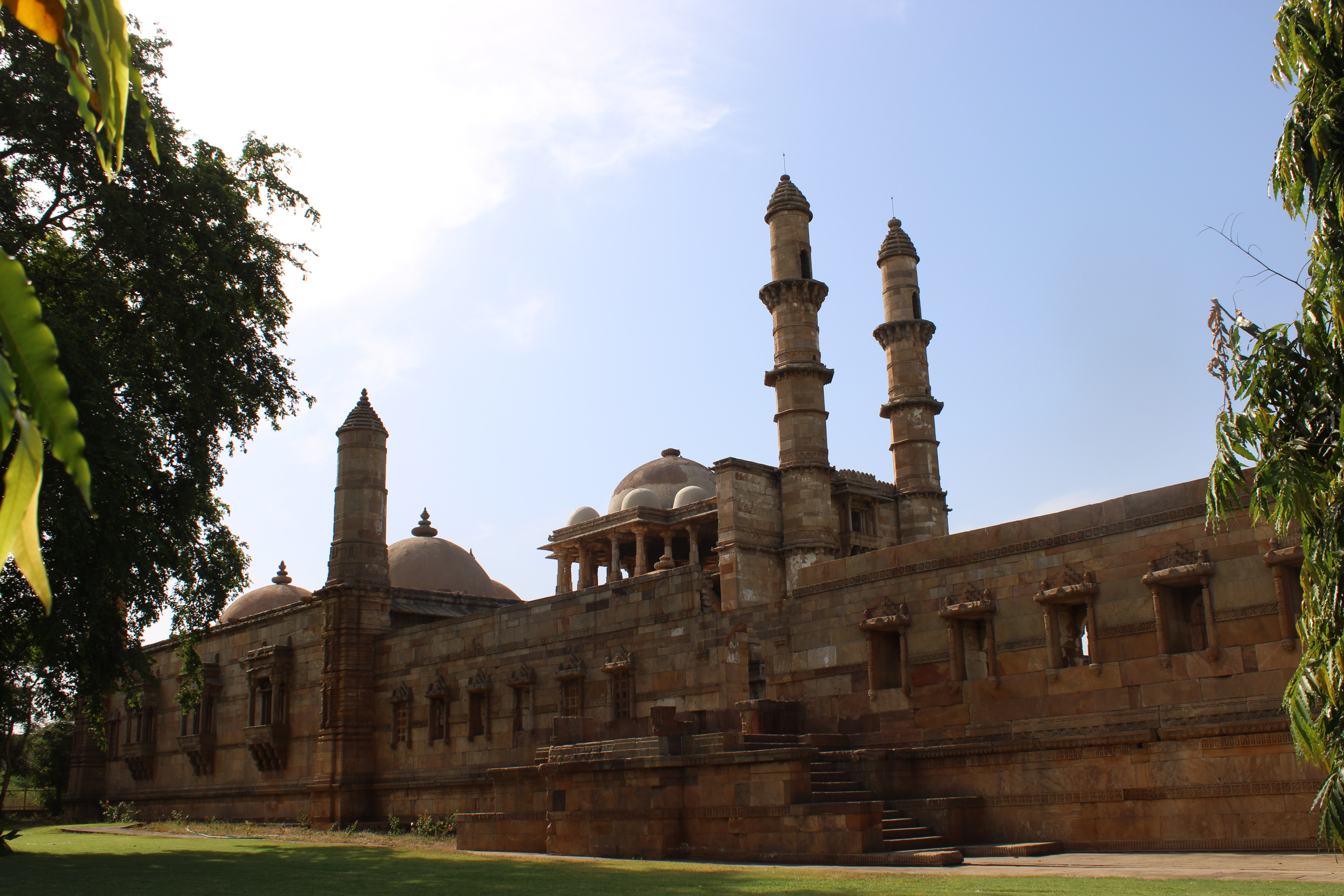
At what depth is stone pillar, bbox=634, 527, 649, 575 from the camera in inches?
1454

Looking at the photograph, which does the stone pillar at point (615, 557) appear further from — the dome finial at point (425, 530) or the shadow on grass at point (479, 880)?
the shadow on grass at point (479, 880)

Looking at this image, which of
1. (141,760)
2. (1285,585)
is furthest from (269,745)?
(1285,585)

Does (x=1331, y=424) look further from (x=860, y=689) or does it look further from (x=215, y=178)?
(x=215, y=178)

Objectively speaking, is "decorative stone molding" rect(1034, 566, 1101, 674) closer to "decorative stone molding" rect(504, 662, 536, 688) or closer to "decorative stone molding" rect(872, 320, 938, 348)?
"decorative stone molding" rect(504, 662, 536, 688)

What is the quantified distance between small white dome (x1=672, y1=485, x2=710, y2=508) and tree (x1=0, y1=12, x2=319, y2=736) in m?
21.4

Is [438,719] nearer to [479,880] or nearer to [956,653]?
[479,880]

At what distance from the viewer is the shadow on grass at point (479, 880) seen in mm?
8781

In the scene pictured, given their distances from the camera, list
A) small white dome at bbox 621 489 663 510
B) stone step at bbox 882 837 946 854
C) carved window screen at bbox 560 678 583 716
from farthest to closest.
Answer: small white dome at bbox 621 489 663 510
carved window screen at bbox 560 678 583 716
stone step at bbox 882 837 946 854

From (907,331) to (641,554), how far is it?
12919 mm

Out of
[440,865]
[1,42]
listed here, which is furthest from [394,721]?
[1,42]

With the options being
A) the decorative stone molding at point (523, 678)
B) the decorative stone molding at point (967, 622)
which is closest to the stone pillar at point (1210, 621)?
the decorative stone molding at point (967, 622)

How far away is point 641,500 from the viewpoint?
Result: 38.8 m

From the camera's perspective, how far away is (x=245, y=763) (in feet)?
88.9

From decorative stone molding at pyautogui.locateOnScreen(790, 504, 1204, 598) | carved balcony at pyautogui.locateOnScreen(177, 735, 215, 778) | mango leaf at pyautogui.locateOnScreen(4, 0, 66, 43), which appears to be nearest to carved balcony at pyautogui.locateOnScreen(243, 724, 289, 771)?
carved balcony at pyautogui.locateOnScreen(177, 735, 215, 778)
